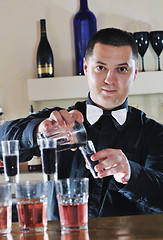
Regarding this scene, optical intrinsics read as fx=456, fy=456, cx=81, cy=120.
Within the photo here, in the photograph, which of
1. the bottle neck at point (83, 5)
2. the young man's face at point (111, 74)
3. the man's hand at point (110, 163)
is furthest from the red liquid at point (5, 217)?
the bottle neck at point (83, 5)

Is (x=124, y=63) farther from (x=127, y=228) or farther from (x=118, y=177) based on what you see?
(x=127, y=228)

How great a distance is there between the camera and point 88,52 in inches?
83.5

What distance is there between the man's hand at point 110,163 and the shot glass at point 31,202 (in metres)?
0.29

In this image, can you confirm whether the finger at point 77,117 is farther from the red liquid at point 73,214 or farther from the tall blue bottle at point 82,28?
the tall blue bottle at point 82,28

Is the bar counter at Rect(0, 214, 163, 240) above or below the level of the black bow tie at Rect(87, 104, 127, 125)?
below

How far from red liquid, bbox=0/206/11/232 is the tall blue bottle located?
2.29 metres

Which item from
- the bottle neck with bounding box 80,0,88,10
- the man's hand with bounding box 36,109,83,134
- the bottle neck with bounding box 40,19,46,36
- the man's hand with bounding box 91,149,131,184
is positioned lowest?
the man's hand with bounding box 91,149,131,184

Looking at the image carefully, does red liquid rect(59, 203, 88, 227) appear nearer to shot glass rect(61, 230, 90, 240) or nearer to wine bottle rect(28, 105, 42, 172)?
shot glass rect(61, 230, 90, 240)

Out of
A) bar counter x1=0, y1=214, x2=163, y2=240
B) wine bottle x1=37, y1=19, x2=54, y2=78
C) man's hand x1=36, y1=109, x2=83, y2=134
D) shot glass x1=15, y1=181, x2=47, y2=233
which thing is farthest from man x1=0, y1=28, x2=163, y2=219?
wine bottle x1=37, y1=19, x2=54, y2=78

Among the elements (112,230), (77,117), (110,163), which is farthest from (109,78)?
(112,230)

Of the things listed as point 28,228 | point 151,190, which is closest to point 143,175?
point 151,190

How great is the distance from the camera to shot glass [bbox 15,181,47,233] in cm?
108

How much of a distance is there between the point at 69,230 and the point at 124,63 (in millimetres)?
1034

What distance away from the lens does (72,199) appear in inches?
42.8
